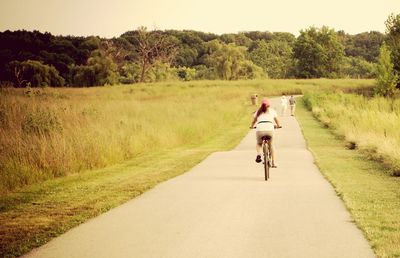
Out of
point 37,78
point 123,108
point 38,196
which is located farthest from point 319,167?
point 37,78

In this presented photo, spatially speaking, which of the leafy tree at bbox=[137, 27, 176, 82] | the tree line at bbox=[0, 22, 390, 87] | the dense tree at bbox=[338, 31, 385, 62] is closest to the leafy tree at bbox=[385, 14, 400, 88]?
the tree line at bbox=[0, 22, 390, 87]

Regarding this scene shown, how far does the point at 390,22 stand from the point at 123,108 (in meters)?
55.8

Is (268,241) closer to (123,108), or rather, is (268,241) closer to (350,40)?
(123,108)

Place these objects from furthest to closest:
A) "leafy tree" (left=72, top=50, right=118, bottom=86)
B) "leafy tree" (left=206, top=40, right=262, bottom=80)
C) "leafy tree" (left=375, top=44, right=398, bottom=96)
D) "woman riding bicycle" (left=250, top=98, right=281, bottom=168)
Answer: "leafy tree" (left=206, top=40, right=262, bottom=80), "leafy tree" (left=72, top=50, right=118, bottom=86), "leafy tree" (left=375, top=44, right=398, bottom=96), "woman riding bicycle" (left=250, top=98, right=281, bottom=168)

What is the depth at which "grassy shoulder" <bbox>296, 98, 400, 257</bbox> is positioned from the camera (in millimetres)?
6391

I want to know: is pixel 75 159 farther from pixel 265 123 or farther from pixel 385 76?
pixel 385 76

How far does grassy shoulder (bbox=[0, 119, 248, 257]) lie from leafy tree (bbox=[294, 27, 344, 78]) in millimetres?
98053

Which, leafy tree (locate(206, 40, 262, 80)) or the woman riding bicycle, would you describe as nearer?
the woman riding bicycle

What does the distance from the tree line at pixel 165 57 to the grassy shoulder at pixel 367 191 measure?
14.2 meters

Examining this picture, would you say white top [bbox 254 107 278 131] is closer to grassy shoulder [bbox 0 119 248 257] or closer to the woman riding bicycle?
the woman riding bicycle

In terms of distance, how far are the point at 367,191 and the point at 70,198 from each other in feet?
19.8

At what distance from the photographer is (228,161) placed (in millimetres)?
15109

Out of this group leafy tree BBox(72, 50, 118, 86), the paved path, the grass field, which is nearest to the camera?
the paved path

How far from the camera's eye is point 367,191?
9.91 meters
